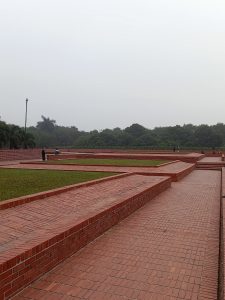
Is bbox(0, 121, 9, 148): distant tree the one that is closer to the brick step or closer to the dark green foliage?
the dark green foliage

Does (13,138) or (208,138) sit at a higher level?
(208,138)

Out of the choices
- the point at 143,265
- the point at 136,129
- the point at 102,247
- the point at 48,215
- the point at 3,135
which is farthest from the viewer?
the point at 136,129

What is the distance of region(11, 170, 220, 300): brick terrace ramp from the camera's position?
314cm

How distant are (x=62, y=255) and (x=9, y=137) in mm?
26867

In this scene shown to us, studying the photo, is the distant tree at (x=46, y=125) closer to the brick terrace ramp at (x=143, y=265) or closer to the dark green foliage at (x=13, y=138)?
the dark green foliage at (x=13, y=138)

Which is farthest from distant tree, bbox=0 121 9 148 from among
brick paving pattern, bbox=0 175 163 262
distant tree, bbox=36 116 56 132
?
distant tree, bbox=36 116 56 132

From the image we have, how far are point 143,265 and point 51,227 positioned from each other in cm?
114

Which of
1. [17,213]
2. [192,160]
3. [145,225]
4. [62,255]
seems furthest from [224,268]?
[192,160]

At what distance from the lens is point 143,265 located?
3855 mm

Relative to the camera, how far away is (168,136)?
59.6m

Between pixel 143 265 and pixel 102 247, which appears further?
pixel 102 247

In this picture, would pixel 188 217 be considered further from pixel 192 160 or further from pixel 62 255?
pixel 192 160

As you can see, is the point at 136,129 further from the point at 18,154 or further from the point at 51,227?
the point at 51,227

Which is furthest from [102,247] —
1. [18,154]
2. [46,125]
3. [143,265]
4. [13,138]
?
[46,125]
